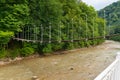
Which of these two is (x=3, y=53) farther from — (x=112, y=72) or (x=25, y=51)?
(x=112, y=72)

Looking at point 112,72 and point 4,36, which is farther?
point 4,36

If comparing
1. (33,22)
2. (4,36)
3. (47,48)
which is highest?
(33,22)

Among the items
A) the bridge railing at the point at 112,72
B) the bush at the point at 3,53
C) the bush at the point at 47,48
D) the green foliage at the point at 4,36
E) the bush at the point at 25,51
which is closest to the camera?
the bridge railing at the point at 112,72

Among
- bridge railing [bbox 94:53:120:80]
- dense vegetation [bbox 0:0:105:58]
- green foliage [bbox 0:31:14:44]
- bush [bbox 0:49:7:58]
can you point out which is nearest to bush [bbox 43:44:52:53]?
dense vegetation [bbox 0:0:105:58]

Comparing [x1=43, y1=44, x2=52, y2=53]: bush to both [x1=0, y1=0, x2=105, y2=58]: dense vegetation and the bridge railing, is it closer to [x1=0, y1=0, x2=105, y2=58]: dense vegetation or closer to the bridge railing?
[x1=0, y1=0, x2=105, y2=58]: dense vegetation

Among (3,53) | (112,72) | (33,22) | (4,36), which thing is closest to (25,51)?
(3,53)

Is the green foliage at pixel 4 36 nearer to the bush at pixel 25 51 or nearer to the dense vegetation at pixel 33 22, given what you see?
the dense vegetation at pixel 33 22

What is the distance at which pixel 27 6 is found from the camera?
27062mm

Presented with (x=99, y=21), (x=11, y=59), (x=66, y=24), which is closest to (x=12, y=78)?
(x=11, y=59)

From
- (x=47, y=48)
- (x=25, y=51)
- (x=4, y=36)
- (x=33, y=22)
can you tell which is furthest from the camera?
(x=47, y=48)

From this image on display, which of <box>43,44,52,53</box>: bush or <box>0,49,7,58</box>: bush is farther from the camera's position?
<box>43,44,52,53</box>: bush

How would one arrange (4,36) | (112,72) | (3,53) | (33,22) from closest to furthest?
(112,72) < (4,36) < (3,53) < (33,22)

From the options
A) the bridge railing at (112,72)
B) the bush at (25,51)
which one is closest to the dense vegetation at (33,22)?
the bush at (25,51)

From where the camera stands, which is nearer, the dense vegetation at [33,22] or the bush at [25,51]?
the dense vegetation at [33,22]
